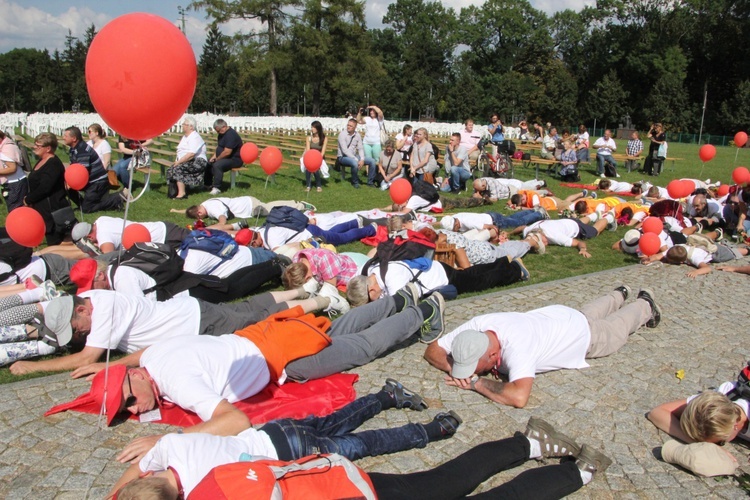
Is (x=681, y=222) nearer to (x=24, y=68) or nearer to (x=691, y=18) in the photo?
(x=691, y=18)

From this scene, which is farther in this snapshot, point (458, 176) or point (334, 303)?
point (458, 176)

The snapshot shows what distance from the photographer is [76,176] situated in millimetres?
10414

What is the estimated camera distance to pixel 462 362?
4828mm

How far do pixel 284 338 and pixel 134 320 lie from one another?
1313 mm

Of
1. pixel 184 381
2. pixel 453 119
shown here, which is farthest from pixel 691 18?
pixel 184 381

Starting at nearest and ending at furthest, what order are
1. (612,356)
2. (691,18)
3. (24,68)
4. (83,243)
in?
(612,356) < (83,243) < (691,18) < (24,68)

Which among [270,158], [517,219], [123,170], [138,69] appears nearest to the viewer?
[138,69]

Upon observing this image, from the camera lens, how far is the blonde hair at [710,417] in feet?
13.0

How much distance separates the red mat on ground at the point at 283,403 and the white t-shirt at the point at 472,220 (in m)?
5.36

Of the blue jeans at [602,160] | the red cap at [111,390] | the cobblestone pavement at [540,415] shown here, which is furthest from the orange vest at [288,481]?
the blue jeans at [602,160]

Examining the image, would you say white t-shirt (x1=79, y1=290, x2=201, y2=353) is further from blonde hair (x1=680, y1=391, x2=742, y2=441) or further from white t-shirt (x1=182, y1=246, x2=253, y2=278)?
blonde hair (x1=680, y1=391, x2=742, y2=441)

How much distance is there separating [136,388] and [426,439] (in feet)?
6.95

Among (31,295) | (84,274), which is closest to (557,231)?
(84,274)

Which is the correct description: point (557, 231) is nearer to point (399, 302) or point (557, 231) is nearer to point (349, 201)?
point (399, 302)
